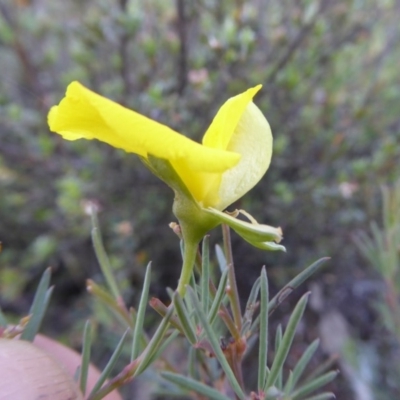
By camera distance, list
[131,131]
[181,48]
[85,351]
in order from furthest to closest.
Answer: [181,48]
[85,351]
[131,131]

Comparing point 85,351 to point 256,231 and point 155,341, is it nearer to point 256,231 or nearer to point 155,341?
point 155,341

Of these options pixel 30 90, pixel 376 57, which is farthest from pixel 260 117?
pixel 376 57

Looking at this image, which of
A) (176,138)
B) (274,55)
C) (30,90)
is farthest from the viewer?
(30,90)

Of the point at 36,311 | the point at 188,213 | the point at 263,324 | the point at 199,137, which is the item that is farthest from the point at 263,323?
the point at 199,137

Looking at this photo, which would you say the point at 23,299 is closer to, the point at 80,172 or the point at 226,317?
the point at 80,172

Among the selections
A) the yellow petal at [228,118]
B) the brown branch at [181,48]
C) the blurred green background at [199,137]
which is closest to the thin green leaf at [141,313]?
the yellow petal at [228,118]

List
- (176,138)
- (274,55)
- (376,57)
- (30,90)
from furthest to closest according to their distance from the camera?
(376,57) → (30,90) → (274,55) → (176,138)

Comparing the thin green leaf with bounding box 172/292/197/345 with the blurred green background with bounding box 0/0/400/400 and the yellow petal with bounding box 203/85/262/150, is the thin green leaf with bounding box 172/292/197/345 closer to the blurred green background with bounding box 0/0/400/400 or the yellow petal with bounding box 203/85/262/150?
the yellow petal with bounding box 203/85/262/150

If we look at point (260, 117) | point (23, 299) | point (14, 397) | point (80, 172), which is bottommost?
point (14, 397)
